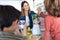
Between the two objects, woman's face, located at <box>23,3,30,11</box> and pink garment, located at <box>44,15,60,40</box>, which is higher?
woman's face, located at <box>23,3,30,11</box>

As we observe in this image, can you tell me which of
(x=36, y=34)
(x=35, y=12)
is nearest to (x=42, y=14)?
(x=35, y=12)

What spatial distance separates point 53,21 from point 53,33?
111 millimetres

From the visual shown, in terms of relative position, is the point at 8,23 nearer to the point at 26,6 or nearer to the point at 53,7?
the point at 53,7

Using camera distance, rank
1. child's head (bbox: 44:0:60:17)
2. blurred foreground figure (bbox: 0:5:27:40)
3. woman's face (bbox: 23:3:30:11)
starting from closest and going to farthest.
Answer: blurred foreground figure (bbox: 0:5:27:40)
child's head (bbox: 44:0:60:17)
woman's face (bbox: 23:3:30:11)

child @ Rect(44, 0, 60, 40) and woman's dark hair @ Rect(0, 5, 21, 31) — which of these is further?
child @ Rect(44, 0, 60, 40)

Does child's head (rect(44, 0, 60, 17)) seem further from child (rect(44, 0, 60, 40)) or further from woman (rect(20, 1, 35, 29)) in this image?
woman (rect(20, 1, 35, 29))

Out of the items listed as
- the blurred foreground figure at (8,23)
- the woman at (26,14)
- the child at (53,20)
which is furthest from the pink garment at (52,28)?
the blurred foreground figure at (8,23)

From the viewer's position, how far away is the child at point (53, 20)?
64.3 inches

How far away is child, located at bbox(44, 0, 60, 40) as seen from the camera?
1633mm

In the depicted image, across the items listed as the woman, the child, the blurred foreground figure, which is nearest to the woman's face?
the woman

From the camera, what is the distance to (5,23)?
1.00 metres

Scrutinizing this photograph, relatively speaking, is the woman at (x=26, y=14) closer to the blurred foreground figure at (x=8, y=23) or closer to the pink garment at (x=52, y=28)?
the pink garment at (x=52, y=28)

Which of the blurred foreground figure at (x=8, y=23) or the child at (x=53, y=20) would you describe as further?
the child at (x=53, y=20)

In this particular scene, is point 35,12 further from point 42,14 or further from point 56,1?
Answer: point 56,1
